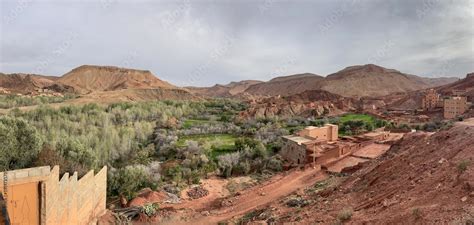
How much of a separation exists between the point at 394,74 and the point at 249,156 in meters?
91.7

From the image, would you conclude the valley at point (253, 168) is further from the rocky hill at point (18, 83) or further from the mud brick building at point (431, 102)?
the rocky hill at point (18, 83)

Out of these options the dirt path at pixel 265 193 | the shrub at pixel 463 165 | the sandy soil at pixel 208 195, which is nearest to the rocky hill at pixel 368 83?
the dirt path at pixel 265 193

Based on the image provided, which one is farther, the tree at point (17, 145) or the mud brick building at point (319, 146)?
the mud brick building at point (319, 146)

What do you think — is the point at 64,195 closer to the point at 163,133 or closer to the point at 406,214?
the point at 406,214

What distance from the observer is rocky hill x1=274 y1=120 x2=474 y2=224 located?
6.57 meters

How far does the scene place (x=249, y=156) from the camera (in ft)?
74.6

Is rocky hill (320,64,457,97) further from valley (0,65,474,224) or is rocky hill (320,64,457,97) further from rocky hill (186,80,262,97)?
valley (0,65,474,224)

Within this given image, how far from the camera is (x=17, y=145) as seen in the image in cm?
1584

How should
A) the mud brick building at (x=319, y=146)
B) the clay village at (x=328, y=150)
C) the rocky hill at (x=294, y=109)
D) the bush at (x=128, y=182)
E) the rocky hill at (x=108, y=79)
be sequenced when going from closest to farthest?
1. the bush at (x=128, y=182)
2. the clay village at (x=328, y=150)
3. the mud brick building at (x=319, y=146)
4. the rocky hill at (x=294, y=109)
5. the rocky hill at (x=108, y=79)

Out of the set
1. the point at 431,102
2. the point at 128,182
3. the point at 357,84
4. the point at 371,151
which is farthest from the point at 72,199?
the point at 357,84

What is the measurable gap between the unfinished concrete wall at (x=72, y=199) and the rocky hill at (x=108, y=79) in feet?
229

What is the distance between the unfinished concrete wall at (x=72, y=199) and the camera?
8203 mm

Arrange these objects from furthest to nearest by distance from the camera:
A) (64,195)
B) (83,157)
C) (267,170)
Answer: (267,170), (83,157), (64,195)

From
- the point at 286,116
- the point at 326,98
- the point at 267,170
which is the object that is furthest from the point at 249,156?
the point at 326,98
